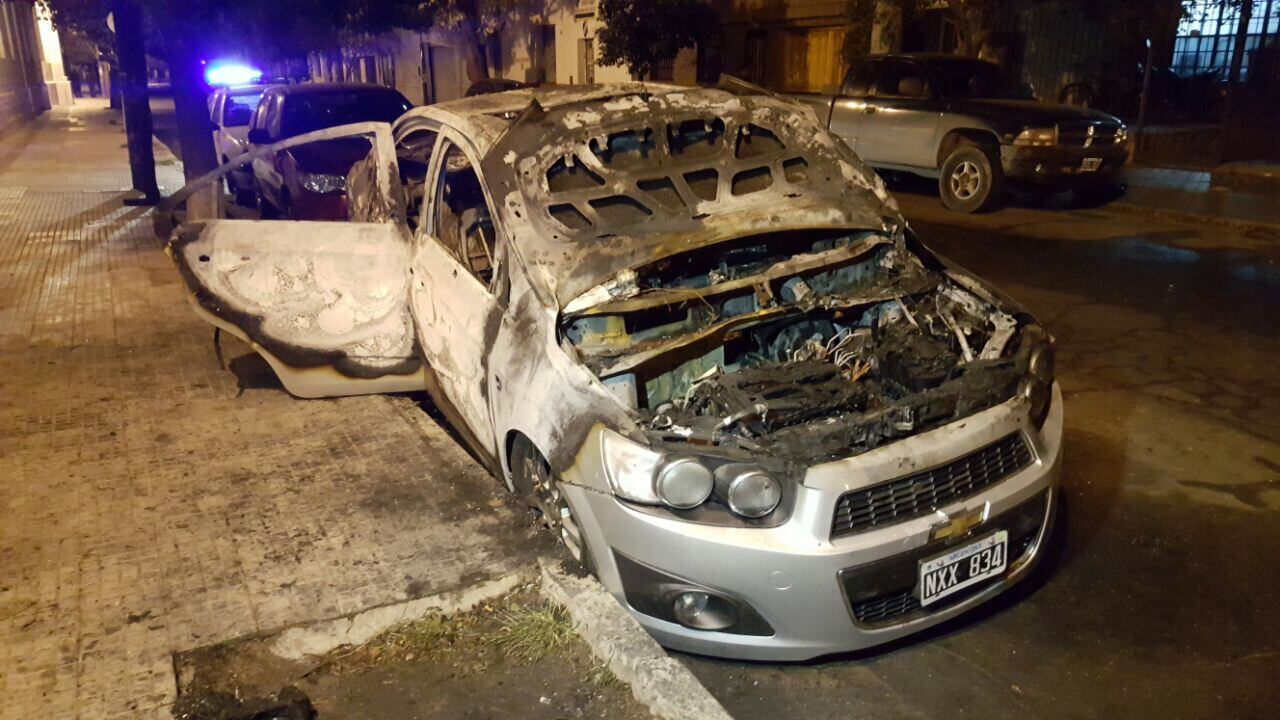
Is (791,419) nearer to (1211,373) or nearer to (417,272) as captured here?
(417,272)

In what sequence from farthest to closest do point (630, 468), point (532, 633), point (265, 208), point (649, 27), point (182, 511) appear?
1. point (649, 27)
2. point (265, 208)
3. point (182, 511)
4. point (532, 633)
5. point (630, 468)

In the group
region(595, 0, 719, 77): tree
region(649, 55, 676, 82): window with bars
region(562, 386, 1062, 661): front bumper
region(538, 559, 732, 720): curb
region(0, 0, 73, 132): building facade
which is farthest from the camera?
region(0, 0, 73, 132): building facade

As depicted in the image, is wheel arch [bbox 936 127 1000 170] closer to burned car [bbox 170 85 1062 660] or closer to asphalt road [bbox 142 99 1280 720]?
asphalt road [bbox 142 99 1280 720]

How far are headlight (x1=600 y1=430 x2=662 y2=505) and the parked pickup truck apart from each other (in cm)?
979

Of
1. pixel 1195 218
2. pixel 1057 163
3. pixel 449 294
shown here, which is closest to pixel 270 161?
pixel 449 294

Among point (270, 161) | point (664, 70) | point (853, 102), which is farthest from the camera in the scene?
point (664, 70)

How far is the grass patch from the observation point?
10.2 ft

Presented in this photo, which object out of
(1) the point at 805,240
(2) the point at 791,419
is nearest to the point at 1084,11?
(1) the point at 805,240

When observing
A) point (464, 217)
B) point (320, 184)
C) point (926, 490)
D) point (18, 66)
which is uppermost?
point (18, 66)

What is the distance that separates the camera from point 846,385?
3.46 metres

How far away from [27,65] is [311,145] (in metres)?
30.7

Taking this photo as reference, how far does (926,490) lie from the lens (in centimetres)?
309

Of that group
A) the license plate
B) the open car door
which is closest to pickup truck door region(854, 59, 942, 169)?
the open car door

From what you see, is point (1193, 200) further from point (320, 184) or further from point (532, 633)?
point (532, 633)
